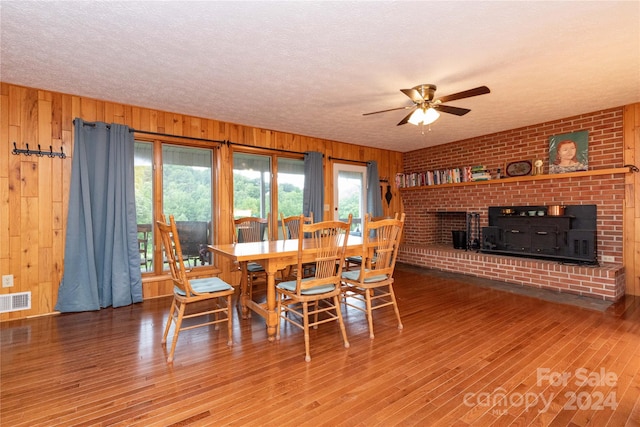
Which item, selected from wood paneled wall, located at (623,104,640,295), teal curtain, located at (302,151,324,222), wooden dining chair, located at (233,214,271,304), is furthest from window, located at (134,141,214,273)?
wood paneled wall, located at (623,104,640,295)

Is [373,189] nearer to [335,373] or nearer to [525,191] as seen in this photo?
[525,191]

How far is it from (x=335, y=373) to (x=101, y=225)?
303 cm

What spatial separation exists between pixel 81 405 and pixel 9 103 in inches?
120

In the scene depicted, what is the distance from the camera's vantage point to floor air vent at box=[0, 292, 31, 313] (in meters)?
3.00

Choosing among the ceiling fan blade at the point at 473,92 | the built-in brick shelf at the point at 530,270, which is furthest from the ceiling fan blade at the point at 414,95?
the built-in brick shelf at the point at 530,270

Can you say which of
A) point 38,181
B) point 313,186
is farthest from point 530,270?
point 38,181

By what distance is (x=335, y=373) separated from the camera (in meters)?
2.06

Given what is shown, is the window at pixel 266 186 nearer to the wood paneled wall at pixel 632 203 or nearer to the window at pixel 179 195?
the window at pixel 179 195

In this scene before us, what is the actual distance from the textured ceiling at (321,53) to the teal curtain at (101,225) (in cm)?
52

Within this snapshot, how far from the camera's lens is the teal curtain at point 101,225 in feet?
10.7

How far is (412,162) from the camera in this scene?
21.0 feet

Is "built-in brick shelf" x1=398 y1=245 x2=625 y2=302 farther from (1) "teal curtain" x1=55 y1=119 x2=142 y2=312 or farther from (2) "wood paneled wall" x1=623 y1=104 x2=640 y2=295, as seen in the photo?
(1) "teal curtain" x1=55 y1=119 x2=142 y2=312

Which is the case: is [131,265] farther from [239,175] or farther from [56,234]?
[239,175]

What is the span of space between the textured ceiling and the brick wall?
54 cm
